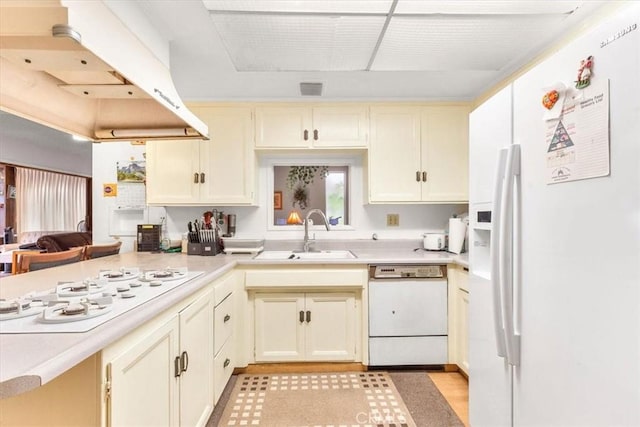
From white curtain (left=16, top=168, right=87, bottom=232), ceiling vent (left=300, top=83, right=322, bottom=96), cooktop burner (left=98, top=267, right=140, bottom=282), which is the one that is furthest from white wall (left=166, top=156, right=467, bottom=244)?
white curtain (left=16, top=168, right=87, bottom=232)

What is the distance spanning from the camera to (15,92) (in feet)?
4.15

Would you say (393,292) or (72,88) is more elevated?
(72,88)

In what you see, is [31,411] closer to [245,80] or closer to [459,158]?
[245,80]

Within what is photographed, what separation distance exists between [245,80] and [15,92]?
4.74 feet

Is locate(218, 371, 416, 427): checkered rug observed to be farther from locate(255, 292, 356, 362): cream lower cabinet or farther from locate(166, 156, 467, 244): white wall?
locate(166, 156, 467, 244): white wall

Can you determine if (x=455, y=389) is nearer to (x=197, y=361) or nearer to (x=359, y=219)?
(x=359, y=219)

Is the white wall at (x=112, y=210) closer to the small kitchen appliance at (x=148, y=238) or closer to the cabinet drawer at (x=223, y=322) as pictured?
the small kitchen appliance at (x=148, y=238)

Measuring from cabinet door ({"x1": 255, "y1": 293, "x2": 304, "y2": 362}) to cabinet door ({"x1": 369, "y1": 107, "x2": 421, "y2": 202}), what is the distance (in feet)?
3.55

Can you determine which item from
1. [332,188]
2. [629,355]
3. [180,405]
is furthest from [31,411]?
[332,188]

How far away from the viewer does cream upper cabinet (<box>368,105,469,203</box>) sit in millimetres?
2783

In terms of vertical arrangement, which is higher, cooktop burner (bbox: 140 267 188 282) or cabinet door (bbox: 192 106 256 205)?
cabinet door (bbox: 192 106 256 205)

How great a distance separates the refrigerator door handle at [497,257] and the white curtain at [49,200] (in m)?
6.63

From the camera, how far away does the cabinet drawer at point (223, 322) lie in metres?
1.92

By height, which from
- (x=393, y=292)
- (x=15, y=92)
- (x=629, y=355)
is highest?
(x=15, y=92)
